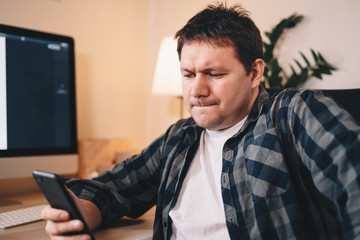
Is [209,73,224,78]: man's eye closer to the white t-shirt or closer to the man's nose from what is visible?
the man's nose

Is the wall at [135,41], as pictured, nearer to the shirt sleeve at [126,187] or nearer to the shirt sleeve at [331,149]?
the shirt sleeve at [331,149]

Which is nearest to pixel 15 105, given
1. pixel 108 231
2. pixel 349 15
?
pixel 108 231

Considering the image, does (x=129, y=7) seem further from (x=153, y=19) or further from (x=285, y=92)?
(x=285, y=92)

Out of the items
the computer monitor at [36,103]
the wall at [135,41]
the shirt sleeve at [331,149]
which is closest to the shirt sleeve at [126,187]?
the computer monitor at [36,103]

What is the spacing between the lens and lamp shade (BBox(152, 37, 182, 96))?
57.5 inches

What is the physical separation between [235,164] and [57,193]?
0.47 metres

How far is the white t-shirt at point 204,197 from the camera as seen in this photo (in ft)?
2.79

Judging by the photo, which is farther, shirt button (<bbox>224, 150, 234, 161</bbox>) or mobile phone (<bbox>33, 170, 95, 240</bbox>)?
shirt button (<bbox>224, 150, 234, 161</bbox>)

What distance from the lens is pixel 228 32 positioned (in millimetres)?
905

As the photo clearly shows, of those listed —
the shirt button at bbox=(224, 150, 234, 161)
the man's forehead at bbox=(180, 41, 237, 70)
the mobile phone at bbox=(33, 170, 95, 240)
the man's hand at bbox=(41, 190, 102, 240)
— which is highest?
the man's forehead at bbox=(180, 41, 237, 70)

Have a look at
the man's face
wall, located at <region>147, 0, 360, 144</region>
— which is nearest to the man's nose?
the man's face

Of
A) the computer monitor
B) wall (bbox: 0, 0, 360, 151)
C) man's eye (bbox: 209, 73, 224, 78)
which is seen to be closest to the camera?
man's eye (bbox: 209, 73, 224, 78)

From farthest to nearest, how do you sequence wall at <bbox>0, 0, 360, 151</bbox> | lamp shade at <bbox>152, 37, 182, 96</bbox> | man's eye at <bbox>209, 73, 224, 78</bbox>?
lamp shade at <bbox>152, 37, 182, 96</bbox> → wall at <bbox>0, 0, 360, 151</bbox> → man's eye at <bbox>209, 73, 224, 78</bbox>

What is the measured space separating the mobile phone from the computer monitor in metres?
0.46
